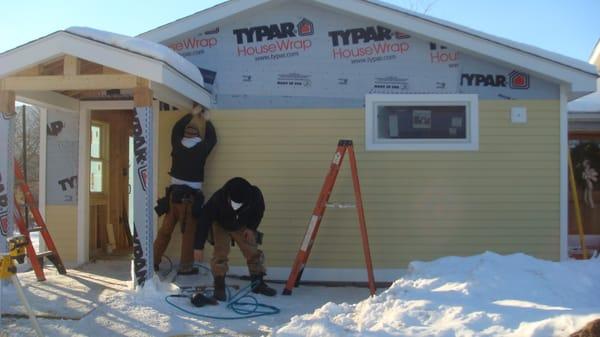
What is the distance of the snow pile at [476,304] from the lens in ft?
14.0

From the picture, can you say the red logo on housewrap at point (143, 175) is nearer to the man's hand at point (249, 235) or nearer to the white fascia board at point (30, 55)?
the man's hand at point (249, 235)

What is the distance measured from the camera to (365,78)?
7832mm

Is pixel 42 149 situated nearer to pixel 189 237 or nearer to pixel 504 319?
pixel 189 237

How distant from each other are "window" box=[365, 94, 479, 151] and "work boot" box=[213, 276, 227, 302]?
2.70 metres

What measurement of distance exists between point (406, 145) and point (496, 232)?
1633 mm

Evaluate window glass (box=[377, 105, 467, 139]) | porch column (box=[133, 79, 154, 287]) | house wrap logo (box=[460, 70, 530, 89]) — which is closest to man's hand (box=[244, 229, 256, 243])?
porch column (box=[133, 79, 154, 287])

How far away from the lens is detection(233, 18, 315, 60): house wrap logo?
7.94m

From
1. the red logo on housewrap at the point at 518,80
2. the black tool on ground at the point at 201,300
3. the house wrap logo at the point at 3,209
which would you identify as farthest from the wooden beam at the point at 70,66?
the red logo on housewrap at the point at 518,80

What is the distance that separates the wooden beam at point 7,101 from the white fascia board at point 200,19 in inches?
78.7

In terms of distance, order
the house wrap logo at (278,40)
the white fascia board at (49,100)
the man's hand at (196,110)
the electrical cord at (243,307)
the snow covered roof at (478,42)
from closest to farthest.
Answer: the electrical cord at (243,307) < the white fascia board at (49,100) < the snow covered roof at (478,42) < the man's hand at (196,110) < the house wrap logo at (278,40)

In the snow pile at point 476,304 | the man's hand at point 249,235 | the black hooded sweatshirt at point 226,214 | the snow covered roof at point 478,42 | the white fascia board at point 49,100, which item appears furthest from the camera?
the snow covered roof at point 478,42

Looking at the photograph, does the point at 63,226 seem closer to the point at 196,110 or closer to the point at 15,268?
the point at 196,110

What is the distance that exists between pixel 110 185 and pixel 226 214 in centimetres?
373

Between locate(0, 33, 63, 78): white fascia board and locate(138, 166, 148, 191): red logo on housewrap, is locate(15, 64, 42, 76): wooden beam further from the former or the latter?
locate(138, 166, 148, 191): red logo on housewrap
